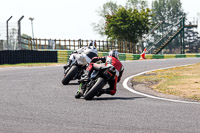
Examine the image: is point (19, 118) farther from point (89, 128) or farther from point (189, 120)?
point (189, 120)

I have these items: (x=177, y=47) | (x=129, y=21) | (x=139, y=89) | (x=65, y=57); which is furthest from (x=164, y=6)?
(x=139, y=89)

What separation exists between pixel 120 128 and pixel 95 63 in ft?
12.6

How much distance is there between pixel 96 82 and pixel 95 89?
171 mm

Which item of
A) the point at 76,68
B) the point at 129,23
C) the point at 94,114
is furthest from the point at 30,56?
the point at 129,23

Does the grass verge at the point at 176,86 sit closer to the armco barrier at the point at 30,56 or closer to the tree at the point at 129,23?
the armco barrier at the point at 30,56

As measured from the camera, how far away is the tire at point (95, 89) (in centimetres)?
942

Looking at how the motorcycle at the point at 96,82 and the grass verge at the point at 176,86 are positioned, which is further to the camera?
the grass verge at the point at 176,86

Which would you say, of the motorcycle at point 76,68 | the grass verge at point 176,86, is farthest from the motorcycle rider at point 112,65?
the motorcycle at point 76,68

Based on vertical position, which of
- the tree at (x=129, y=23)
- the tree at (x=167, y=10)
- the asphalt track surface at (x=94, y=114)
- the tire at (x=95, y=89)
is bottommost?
the asphalt track surface at (x=94, y=114)

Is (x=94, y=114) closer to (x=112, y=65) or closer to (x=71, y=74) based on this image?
(x=112, y=65)

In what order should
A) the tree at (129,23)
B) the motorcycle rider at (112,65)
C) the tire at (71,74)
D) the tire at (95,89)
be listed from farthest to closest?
1. the tree at (129,23)
2. the tire at (71,74)
3. the motorcycle rider at (112,65)
4. the tire at (95,89)

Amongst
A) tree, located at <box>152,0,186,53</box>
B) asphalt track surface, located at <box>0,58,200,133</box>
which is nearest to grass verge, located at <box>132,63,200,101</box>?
asphalt track surface, located at <box>0,58,200,133</box>

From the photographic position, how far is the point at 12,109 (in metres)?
8.09

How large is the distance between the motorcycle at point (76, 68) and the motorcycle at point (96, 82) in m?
3.16
